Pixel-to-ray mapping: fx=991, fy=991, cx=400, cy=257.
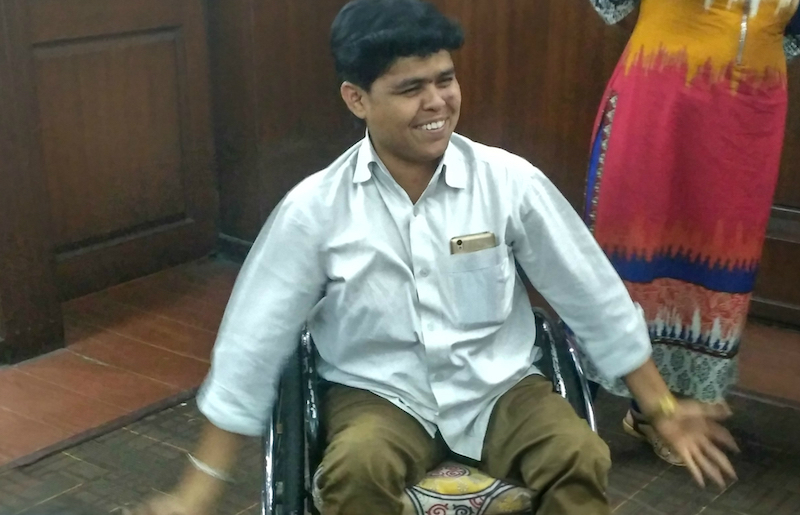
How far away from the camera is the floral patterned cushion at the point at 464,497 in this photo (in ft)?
4.18

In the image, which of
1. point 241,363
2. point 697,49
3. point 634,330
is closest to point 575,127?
point 697,49

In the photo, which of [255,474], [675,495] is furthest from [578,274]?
[255,474]

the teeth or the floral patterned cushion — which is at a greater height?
the teeth

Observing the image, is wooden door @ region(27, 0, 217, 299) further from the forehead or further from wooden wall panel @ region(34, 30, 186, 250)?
the forehead

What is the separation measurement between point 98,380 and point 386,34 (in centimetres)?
163

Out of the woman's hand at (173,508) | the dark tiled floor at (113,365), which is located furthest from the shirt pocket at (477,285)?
the dark tiled floor at (113,365)

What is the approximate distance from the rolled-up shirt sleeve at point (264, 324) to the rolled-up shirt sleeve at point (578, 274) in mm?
307

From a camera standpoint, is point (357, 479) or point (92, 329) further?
point (92, 329)

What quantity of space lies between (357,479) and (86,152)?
2.15 metres

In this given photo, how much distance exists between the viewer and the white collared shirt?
4.56 ft

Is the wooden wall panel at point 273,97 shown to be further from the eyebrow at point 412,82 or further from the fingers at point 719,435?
the fingers at point 719,435

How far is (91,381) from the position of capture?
8.63ft

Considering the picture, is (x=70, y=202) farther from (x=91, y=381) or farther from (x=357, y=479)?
(x=357, y=479)

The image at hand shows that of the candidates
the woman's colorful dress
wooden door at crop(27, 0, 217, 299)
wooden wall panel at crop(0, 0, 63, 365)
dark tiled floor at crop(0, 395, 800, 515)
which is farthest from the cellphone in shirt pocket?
wooden door at crop(27, 0, 217, 299)
